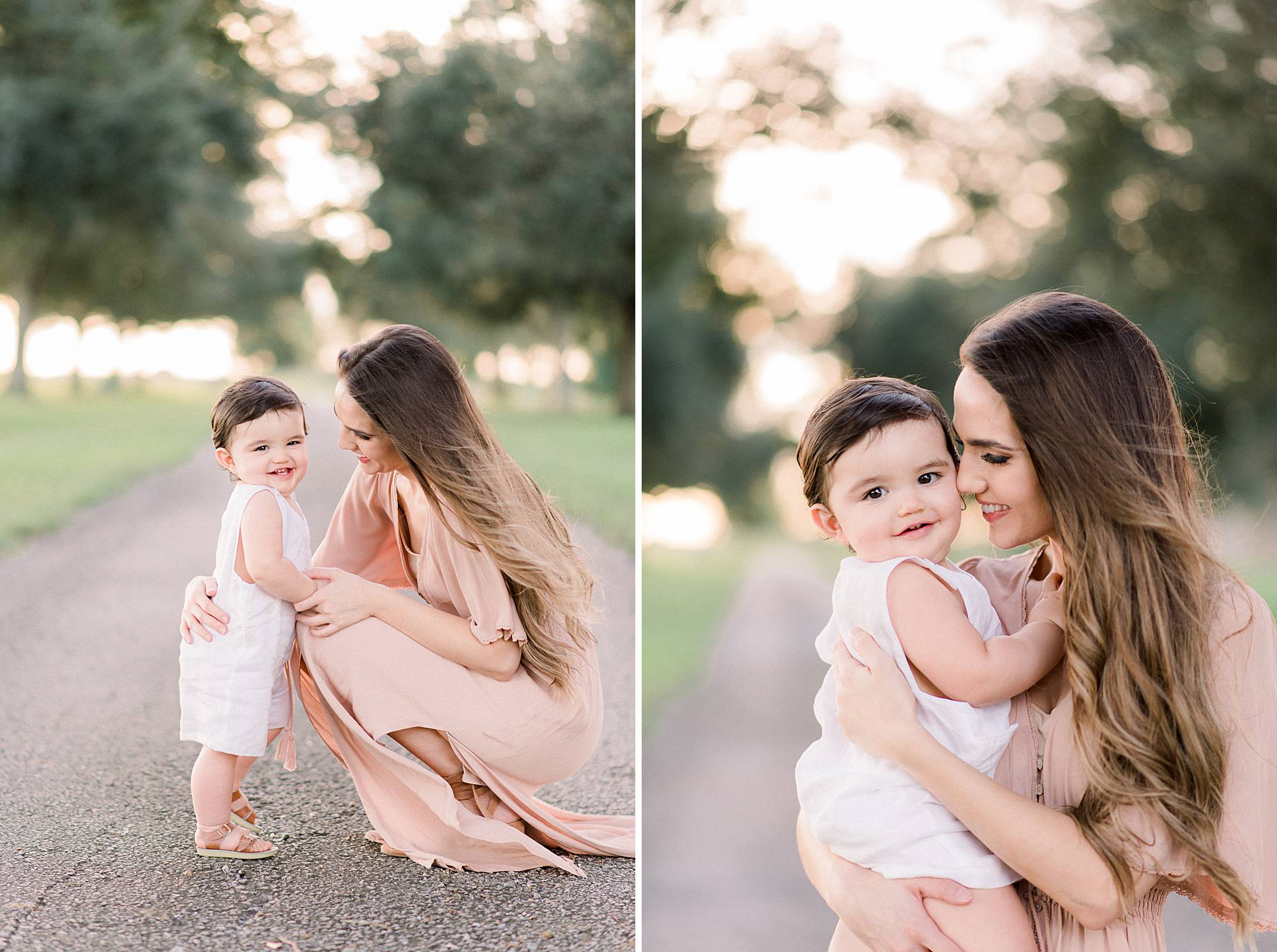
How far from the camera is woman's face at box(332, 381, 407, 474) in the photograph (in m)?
2.10

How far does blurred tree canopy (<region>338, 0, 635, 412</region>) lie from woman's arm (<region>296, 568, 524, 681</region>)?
9593 millimetres

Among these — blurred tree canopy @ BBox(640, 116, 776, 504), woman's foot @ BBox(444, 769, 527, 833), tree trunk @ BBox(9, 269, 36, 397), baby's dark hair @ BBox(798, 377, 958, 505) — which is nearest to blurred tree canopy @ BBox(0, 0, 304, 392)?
tree trunk @ BBox(9, 269, 36, 397)

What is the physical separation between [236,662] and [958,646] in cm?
136

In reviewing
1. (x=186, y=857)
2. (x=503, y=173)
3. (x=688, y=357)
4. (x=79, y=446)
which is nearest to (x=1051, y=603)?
(x=186, y=857)

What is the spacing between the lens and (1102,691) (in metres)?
1.39

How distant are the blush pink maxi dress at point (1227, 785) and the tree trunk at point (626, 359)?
13.2 metres

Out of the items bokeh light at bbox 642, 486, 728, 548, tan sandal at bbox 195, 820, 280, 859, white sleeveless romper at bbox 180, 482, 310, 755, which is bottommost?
bokeh light at bbox 642, 486, 728, 548

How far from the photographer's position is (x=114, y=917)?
7.03ft

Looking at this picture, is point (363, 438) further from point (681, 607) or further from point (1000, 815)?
point (681, 607)

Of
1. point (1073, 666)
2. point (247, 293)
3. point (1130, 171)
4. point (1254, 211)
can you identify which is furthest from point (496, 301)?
point (1073, 666)

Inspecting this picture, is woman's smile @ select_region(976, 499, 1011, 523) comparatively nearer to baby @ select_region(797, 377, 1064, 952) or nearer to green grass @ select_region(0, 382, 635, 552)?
baby @ select_region(797, 377, 1064, 952)

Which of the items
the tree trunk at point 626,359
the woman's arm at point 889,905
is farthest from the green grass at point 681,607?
the woman's arm at point 889,905

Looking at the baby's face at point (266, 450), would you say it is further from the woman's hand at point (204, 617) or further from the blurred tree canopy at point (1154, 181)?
the blurred tree canopy at point (1154, 181)

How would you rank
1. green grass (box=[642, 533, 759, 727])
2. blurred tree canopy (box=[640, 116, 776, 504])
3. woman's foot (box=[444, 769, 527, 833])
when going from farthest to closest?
blurred tree canopy (box=[640, 116, 776, 504]), green grass (box=[642, 533, 759, 727]), woman's foot (box=[444, 769, 527, 833])
